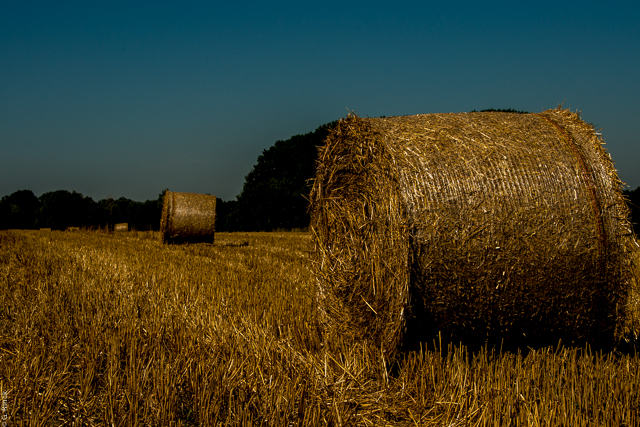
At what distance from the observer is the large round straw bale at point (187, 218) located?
1020 centimetres

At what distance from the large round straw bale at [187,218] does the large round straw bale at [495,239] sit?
7841 millimetres

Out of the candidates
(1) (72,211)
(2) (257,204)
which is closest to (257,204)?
(2) (257,204)

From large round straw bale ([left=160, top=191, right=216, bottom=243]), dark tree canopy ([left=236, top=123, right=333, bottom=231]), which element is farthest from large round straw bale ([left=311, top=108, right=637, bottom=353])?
dark tree canopy ([left=236, top=123, right=333, bottom=231])

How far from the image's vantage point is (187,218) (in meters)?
10.3

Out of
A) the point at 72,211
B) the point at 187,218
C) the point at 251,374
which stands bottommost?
the point at 251,374

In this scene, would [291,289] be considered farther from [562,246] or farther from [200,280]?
[562,246]

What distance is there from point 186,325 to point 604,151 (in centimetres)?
360

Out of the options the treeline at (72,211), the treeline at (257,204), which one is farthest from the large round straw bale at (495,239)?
the treeline at (257,204)

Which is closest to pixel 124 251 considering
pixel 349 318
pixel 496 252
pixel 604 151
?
pixel 349 318

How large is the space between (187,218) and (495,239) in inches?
340

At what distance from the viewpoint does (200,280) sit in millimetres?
5293

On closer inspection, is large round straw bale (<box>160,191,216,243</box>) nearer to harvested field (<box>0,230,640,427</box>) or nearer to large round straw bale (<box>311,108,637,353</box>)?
harvested field (<box>0,230,640,427</box>)

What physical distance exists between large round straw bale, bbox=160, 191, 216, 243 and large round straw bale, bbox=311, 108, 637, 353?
7841 mm

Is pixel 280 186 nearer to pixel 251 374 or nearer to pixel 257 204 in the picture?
pixel 257 204
